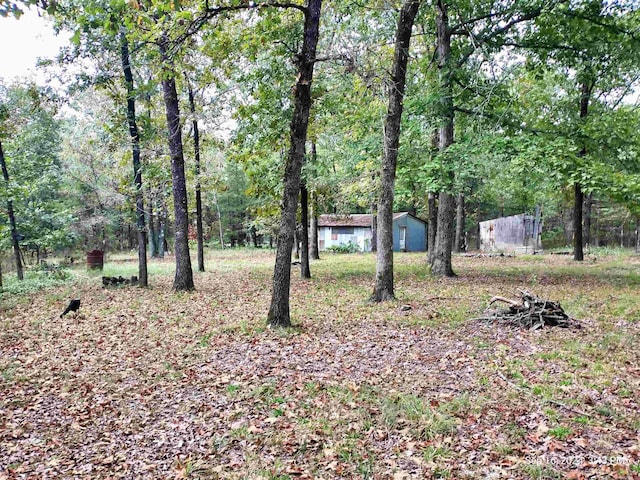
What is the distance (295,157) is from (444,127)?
25.1ft

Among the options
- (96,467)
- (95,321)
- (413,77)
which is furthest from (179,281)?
(413,77)

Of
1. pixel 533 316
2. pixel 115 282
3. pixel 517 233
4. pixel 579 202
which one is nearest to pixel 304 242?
pixel 115 282

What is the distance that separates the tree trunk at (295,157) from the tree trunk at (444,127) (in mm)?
5436

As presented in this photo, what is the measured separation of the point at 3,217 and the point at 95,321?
9.01 metres

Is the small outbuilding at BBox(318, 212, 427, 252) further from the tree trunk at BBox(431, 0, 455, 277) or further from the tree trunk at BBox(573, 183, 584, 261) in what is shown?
the tree trunk at BBox(431, 0, 455, 277)

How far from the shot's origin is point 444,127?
1332 centimetres

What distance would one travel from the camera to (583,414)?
4.14m

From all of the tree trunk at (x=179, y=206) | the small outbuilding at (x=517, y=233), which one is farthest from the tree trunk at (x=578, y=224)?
the tree trunk at (x=179, y=206)

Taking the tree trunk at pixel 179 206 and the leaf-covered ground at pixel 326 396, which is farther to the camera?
the tree trunk at pixel 179 206

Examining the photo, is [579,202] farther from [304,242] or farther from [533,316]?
[533,316]

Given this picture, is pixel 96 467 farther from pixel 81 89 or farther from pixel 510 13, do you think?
pixel 510 13

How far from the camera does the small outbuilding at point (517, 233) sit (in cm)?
2858

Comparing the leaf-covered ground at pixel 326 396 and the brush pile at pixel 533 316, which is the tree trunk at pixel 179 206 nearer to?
the leaf-covered ground at pixel 326 396

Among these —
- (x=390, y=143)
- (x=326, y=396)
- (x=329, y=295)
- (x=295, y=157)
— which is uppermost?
(x=390, y=143)
